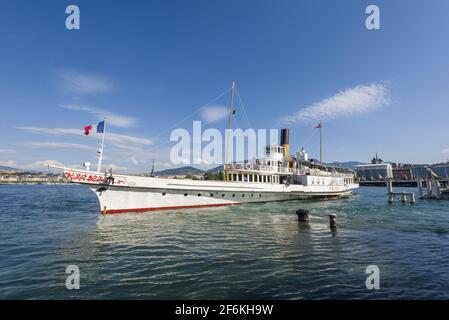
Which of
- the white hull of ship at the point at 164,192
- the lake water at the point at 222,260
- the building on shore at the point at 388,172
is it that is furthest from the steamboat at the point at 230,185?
the building on shore at the point at 388,172

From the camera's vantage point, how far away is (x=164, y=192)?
1081 inches

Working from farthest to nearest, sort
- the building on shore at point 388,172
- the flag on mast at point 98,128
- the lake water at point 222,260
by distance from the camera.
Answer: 1. the building on shore at point 388,172
2. the flag on mast at point 98,128
3. the lake water at point 222,260

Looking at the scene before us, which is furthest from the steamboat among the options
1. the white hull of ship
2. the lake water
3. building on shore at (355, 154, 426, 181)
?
building on shore at (355, 154, 426, 181)

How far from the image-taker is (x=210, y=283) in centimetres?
886

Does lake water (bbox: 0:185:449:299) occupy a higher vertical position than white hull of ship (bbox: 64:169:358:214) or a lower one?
lower

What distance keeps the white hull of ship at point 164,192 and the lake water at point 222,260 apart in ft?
17.2

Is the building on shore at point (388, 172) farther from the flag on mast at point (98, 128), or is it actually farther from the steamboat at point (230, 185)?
the flag on mast at point (98, 128)

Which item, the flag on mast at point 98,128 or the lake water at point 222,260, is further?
the flag on mast at point 98,128

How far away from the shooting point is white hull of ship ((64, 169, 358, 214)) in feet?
79.7

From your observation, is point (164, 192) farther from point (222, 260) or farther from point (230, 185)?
point (222, 260)

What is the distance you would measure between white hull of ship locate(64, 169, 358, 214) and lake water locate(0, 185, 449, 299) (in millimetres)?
5239

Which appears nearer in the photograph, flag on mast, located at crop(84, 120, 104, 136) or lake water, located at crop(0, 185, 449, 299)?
lake water, located at crop(0, 185, 449, 299)

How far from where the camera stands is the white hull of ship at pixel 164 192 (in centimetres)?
2428

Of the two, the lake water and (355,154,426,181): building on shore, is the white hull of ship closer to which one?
the lake water
